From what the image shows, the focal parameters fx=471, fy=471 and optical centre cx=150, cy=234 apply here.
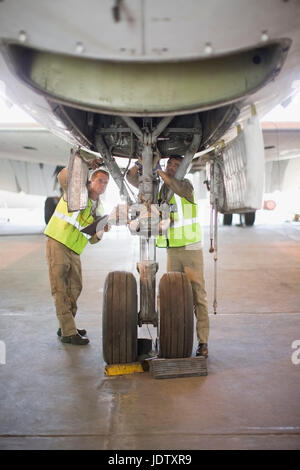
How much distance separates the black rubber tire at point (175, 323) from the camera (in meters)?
3.47

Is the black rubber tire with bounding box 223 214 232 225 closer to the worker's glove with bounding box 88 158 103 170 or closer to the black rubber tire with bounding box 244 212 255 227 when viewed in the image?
the black rubber tire with bounding box 244 212 255 227

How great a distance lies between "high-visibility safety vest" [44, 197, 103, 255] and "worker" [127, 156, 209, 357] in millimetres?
745

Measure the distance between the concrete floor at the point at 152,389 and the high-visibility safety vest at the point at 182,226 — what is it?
94 cm

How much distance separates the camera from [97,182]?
13.8 feet

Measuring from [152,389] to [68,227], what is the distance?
175 centimetres

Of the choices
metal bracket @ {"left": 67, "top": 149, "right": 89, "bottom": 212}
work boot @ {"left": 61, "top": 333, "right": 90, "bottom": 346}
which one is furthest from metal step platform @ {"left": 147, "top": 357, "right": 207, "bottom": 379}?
metal bracket @ {"left": 67, "top": 149, "right": 89, "bottom": 212}

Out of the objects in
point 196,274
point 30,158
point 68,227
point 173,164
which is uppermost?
point 30,158

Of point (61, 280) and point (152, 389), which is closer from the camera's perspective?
point (152, 389)

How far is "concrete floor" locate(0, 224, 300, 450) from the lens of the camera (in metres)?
2.46

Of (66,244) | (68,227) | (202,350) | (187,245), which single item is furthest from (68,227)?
(202,350)

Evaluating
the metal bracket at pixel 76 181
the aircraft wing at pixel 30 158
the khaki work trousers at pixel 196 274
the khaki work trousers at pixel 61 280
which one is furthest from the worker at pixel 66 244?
the aircraft wing at pixel 30 158

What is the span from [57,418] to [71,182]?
1.76m

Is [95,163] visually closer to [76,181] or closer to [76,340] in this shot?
[76,181]

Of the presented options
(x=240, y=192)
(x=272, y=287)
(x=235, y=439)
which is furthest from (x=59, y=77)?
(x=272, y=287)
